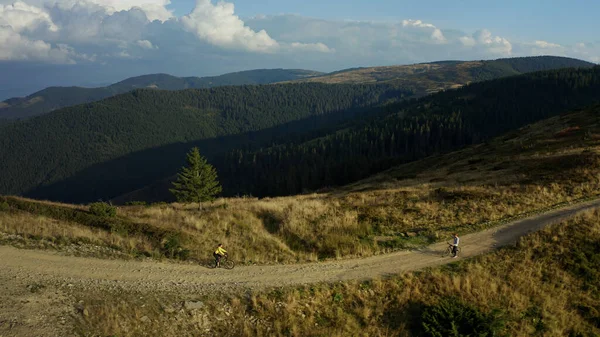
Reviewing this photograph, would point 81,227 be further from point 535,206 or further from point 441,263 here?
point 535,206

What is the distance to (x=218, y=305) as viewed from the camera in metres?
14.5

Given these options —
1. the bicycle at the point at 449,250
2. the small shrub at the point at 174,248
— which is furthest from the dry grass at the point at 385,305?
the small shrub at the point at 174,248

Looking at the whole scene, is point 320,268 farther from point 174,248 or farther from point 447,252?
point 174,248

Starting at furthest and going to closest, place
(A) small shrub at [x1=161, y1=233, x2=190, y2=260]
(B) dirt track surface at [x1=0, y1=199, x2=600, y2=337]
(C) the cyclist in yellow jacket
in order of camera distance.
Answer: (A) small shrub at [x1=161, y1=233, x2=190, y2=260]
(C) the cyclist in yellow jacket
(B) dirt track surface at [x1=0, y1=199, x2=600, y2=337]

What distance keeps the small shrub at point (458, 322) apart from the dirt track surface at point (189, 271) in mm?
3346

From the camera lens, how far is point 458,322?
1378 cm

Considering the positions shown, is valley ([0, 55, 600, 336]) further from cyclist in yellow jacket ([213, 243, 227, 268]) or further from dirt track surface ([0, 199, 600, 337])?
cyclist in yellow jacket ([213, 243, 227, 268])

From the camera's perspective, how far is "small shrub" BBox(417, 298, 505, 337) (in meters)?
13.3

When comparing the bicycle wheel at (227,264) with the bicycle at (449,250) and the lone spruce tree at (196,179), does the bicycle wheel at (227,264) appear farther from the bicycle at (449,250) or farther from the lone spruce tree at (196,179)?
the lone spruce tree at (196,179)

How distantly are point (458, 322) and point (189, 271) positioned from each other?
1293 cm

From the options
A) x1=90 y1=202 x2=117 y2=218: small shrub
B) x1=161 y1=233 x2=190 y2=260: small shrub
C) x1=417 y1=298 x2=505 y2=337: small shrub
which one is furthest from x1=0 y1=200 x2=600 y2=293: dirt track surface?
x1=90 y1=202 x2=117 y2=218: small shrub

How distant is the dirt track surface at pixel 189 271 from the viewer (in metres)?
15.8

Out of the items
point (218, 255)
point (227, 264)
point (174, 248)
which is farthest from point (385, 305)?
point (174, 248)

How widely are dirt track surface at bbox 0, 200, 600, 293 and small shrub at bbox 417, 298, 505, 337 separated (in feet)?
11.0
